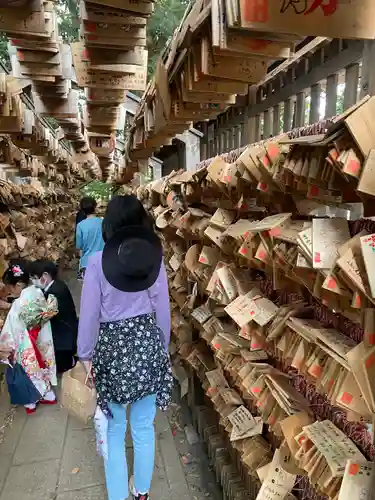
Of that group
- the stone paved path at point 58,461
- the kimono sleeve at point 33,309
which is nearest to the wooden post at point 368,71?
the stone paved path at point 58,461

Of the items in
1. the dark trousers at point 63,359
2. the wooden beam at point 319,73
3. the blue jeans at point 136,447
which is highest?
the wooden beam at point 319,73

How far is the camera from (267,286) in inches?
76.8

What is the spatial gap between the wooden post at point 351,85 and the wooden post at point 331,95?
0.14 metres

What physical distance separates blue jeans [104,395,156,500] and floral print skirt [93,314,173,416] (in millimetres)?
104

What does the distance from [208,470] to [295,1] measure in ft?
9.73

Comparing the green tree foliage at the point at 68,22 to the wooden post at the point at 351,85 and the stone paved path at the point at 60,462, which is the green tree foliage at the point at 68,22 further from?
the wooden post at the point at 351,85

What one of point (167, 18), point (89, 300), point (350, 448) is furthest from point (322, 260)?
point (167, 18)

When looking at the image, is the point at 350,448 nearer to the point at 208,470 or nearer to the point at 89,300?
the point at 89,300

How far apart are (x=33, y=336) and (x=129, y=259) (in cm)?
210

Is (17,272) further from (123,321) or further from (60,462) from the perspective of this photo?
(123,321)

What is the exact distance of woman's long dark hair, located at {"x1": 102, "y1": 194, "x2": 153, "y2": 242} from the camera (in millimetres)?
2254

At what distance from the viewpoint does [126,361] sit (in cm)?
228

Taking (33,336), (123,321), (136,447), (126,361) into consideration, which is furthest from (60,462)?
(123,321)

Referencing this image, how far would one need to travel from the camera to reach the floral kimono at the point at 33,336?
3609mm
